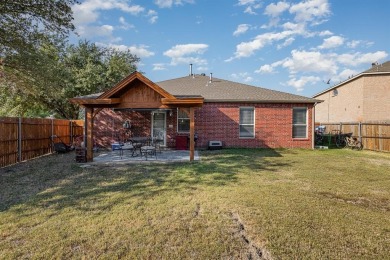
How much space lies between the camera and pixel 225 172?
8.16 metres

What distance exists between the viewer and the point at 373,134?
14.6m

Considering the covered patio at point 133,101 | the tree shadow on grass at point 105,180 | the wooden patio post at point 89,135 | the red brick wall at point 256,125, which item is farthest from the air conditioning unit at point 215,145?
the wooden patio post at point 89,135

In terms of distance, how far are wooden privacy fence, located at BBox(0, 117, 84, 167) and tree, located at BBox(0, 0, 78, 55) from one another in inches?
136

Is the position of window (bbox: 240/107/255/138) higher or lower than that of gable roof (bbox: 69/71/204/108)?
lower

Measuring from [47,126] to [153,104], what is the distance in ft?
21.1

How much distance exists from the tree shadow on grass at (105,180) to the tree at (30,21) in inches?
213

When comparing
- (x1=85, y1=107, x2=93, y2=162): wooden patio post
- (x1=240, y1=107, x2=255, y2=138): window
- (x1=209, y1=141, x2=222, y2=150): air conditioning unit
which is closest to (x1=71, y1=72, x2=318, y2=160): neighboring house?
(x1=240, y1=107, x2=255, y2=138): window

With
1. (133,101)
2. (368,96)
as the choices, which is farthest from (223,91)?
(368,96)

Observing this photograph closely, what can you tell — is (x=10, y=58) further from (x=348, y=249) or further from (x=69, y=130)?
(x=348, y=249)

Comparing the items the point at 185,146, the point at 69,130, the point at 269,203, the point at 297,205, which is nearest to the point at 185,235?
the point at 269,203

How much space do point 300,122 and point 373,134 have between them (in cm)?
414

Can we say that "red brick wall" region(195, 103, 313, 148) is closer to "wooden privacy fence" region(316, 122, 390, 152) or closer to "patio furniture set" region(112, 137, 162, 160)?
"patio furniture set" region(112, 137, 162, 160)

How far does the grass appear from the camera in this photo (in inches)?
131

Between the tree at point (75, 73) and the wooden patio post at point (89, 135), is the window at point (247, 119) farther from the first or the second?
the tree at point (75, 73)
